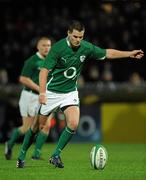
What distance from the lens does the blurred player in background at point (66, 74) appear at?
9.48 metres

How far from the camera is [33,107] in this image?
12.4 meters

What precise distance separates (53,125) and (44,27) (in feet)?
13.3

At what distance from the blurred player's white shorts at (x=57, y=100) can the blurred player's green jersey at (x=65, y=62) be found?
0.06 m

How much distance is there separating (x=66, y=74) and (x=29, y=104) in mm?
2798

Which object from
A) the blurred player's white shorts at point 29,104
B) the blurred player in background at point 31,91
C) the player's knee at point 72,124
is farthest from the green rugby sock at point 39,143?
the player's knee at point 72,124

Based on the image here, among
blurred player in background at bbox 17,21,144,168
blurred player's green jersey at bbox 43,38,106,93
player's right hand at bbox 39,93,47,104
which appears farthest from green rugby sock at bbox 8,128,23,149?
player's right hand at bbox 39,93,47,104

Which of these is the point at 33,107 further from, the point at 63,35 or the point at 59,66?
the point at 63,35

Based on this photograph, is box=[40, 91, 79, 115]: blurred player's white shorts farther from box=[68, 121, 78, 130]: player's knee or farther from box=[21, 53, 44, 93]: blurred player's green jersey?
box=[21, 53, 44, 93]: blurred player's green jersey

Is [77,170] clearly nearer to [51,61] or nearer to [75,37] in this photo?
[51,61]

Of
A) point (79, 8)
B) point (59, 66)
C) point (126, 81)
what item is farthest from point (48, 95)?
point (79, 8)

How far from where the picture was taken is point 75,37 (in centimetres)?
948

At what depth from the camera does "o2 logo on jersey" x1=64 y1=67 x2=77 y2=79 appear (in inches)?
383

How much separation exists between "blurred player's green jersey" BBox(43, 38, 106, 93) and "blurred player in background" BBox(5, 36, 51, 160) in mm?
1792

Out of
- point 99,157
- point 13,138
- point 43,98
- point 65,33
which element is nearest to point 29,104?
point 13,138
